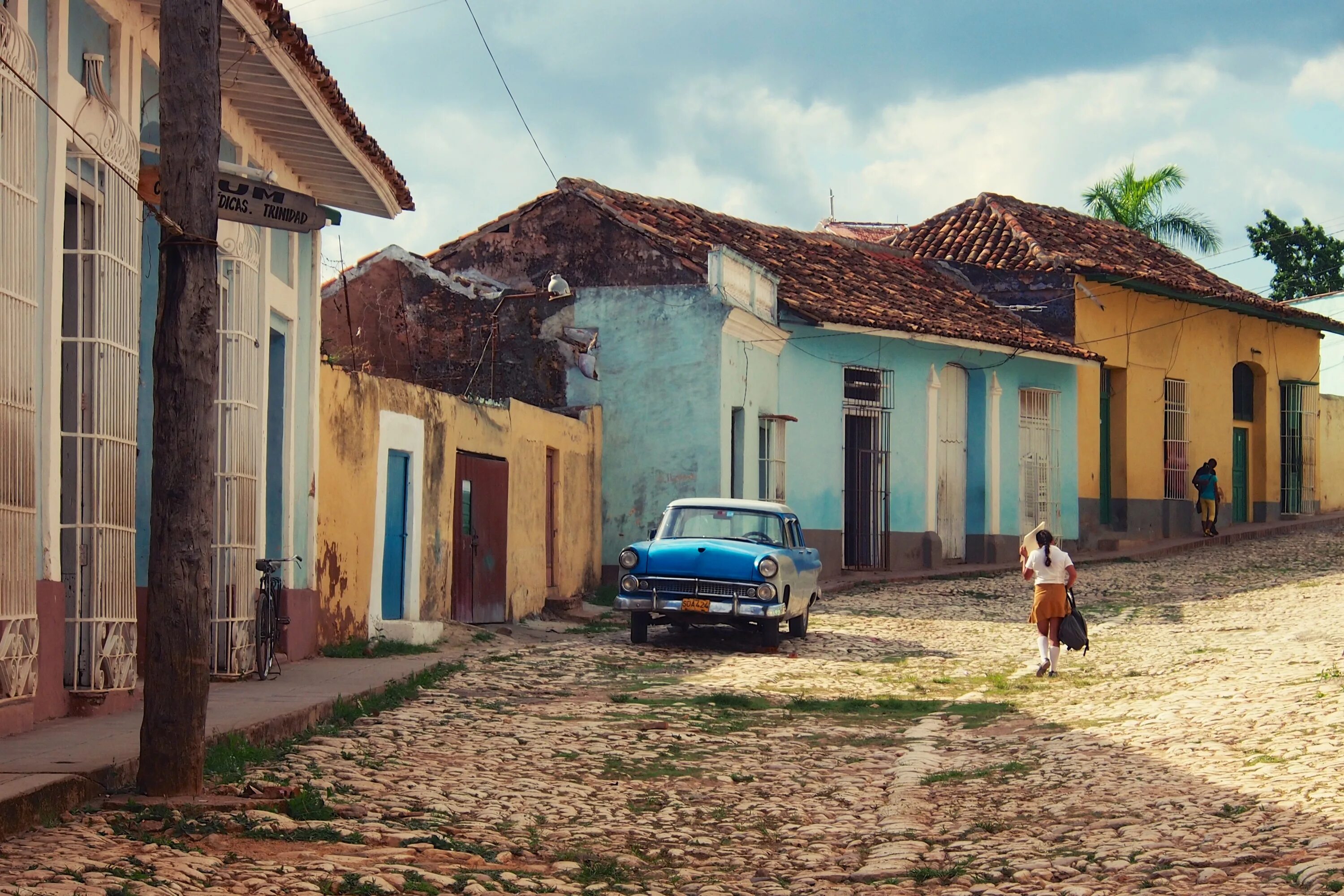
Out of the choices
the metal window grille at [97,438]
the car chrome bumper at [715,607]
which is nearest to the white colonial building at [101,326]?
the metal window grille at [97,438]

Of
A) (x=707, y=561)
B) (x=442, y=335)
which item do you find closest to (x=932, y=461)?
(x=442, y=335)

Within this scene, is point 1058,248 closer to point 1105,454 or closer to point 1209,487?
point 1105,454

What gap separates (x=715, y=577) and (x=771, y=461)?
27.5 feet

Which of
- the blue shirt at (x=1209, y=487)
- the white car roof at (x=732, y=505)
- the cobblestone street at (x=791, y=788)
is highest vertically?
the blue shirt at (x=1209, y=487)

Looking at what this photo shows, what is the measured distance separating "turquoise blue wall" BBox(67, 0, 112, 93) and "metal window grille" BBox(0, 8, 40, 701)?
851 mm

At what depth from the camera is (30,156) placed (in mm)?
8109

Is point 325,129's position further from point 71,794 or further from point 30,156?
point 71,794

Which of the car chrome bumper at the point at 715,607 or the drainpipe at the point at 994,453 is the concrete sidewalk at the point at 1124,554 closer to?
the drainpipe at the point at 994,453

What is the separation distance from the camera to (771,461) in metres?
23.4

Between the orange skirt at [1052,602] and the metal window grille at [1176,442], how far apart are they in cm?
1838

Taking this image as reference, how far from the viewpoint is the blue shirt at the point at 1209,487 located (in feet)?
98.0

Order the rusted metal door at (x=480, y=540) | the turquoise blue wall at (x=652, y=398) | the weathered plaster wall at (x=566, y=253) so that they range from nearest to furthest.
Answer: the rusted metal door at (x=480, y=540) → the turquoise blue wall at (x=652, y=398) → the weathered plaster wall at (x=566, y=253)

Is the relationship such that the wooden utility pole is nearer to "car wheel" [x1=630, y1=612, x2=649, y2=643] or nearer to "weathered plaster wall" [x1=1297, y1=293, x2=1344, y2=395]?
"car wheel" [x1=630, y1=612, x2=649, y2=643]

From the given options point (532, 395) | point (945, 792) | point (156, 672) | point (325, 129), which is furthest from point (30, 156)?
Result: point (532, 395)
